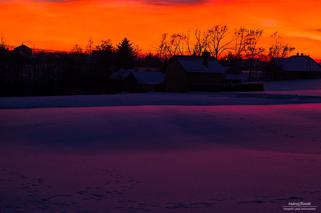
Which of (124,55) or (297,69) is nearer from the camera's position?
(297,69)

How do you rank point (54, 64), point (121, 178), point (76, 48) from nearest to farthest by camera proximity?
1. point (121, 178)
2. point (54, 64)
3. point (76, 48)

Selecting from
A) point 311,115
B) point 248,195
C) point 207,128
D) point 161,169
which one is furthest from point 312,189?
point 311,115

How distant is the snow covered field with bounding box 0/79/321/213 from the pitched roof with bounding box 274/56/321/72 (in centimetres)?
7736

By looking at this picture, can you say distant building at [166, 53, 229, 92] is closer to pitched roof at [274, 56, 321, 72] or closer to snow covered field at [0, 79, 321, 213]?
pitched roof at [274, 56, 321, 72]

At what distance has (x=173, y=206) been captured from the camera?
24.6ft

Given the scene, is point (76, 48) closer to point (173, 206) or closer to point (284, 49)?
point (284, 49)

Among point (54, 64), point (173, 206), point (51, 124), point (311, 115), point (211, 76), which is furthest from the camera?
point (54, 64)

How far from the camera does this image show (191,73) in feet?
217

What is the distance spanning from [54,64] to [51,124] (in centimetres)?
5682

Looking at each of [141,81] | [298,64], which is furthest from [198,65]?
[298,64]

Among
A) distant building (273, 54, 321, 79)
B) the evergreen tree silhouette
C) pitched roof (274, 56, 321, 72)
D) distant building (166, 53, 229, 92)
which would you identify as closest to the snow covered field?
distant building (166, 53, 229, 92)

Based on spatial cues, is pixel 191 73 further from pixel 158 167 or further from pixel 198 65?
pixel 158 167

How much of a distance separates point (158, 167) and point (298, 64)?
3543 inches

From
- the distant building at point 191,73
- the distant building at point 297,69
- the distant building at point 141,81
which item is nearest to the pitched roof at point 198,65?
the distant building at point 191,73
